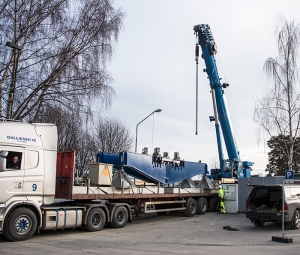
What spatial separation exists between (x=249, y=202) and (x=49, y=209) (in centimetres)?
757

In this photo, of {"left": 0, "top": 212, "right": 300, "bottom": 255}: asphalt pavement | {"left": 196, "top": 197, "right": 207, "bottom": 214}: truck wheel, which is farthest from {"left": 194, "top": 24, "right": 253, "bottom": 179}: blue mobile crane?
{"left": 0, "top": 212, "right": 300, "bottom": 255}: asphalt pavement

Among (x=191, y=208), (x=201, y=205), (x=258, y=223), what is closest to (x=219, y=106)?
(x=201, y=205)

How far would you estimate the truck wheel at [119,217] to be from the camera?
1321 centimetres

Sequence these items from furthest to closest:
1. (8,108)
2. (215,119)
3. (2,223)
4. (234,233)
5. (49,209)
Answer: (215,119) → (8,108) → (234,233) → (49,209) → (2,223)

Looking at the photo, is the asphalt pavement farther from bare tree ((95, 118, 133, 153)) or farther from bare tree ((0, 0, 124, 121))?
bare tree ((95, 118, 133, 153))

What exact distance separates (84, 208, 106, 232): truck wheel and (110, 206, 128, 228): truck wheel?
0.57 m

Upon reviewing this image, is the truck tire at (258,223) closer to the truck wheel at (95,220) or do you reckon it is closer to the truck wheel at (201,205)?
the truck wheel at (201,205)

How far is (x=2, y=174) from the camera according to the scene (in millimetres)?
10000

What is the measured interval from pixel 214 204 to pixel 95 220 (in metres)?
9.04

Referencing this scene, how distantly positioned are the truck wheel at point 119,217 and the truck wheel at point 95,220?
57cm

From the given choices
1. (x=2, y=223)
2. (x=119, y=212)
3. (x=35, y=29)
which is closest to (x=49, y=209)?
(x=2, y=223)

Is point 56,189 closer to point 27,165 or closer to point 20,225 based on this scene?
point 27,165

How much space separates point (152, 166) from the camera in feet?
53.0

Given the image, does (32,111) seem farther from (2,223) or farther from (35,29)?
(2,223)
